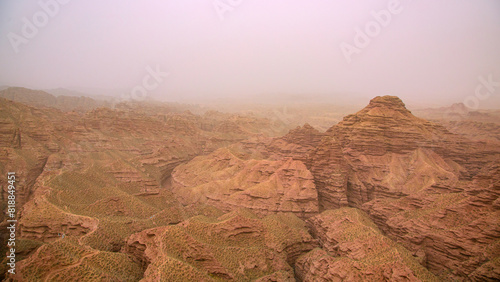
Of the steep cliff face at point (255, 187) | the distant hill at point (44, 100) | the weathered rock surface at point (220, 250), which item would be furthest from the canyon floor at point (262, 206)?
the distant hill at point (44, 100)

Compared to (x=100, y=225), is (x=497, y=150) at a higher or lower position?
higher

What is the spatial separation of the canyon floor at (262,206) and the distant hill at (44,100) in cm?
8521

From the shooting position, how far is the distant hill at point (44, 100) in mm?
128250

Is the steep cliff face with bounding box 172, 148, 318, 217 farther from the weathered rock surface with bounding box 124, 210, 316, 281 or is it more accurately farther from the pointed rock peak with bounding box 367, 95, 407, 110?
the pointed rock peak with bounding box 367, 95, 407, 110

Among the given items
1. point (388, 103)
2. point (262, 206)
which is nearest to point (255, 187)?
point (262, 206)

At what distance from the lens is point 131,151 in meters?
66.2

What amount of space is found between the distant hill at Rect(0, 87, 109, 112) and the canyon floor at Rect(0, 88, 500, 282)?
85205 mm

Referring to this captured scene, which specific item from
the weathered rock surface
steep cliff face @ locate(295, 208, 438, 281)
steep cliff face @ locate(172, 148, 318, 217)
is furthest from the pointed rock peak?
the weathered rock surface

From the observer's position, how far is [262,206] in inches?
1458

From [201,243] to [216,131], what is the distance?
7323 cm

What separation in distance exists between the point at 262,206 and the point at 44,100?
160 m

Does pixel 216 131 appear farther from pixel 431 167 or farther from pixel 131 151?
pixel 431 167

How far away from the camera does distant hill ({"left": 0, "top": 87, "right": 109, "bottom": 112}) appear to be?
421 ft

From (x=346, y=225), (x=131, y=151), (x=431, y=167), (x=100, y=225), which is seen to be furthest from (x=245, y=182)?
(x=131, y=151)
